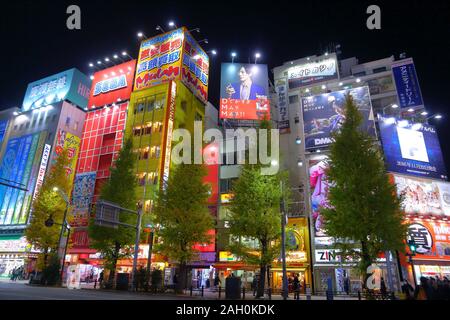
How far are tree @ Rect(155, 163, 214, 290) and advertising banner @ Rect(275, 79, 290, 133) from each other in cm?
1687

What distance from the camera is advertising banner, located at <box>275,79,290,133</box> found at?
36.3 m

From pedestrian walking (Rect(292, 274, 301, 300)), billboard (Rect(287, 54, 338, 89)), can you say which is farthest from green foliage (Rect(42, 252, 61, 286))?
billboard (Rect(287, 54, 338, 89))

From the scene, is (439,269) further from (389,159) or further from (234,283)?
(234,283)

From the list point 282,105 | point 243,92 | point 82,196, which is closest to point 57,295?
point 243,92

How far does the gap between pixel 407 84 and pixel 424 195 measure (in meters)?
14.2

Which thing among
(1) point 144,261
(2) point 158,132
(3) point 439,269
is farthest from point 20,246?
(3) point 439,269

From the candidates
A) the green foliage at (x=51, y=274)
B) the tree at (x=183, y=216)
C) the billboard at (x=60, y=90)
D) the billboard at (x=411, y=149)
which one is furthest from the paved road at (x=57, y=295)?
the billboard at (x=60, y=90)

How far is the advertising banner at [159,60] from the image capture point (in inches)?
1674

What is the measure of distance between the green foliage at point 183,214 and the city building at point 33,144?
2704 centimetres

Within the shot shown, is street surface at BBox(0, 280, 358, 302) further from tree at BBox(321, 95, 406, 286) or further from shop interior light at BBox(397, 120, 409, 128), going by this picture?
shop interior light at BBox(397, 120, 409, 128)

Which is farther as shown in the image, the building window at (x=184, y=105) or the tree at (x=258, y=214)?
the building window at (x=184, y=105)

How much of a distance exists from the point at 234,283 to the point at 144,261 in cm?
1835

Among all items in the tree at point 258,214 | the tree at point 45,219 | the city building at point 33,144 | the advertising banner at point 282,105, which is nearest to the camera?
the tree at point 258,214

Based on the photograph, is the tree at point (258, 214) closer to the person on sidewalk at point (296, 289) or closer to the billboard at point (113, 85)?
the person on sidewalk at point (296, 289)
